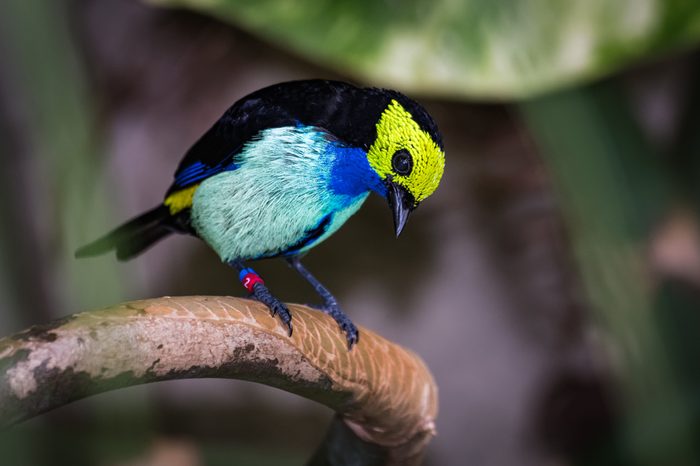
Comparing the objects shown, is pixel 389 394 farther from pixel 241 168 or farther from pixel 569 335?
pixel 569 335

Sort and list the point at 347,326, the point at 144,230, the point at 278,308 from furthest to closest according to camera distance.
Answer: the point at 144,230
the point at 347,326
the point at 278,308

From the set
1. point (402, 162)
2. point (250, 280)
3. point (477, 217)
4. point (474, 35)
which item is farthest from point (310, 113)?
point (477, 217)

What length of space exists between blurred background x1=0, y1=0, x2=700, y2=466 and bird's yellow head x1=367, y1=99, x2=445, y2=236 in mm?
540

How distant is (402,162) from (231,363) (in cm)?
27

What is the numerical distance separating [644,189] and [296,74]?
1.01 metres

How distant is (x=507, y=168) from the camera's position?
2494mm

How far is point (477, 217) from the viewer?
250cm

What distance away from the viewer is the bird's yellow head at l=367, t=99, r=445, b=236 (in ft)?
3.04

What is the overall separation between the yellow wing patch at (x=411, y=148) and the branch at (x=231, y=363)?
8.1 inches

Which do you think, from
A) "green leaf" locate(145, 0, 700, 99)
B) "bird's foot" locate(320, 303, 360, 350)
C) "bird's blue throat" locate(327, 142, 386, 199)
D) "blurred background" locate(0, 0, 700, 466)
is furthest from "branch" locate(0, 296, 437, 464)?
"green leaf" locate(145, 0, 700, 99)

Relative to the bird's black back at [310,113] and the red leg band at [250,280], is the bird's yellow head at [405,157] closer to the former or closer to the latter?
the bird's black back at [310,113]

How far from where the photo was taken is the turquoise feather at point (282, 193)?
105cm

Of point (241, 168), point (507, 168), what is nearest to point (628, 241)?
point (241, 168)

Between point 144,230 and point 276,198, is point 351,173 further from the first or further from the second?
point 144,230
